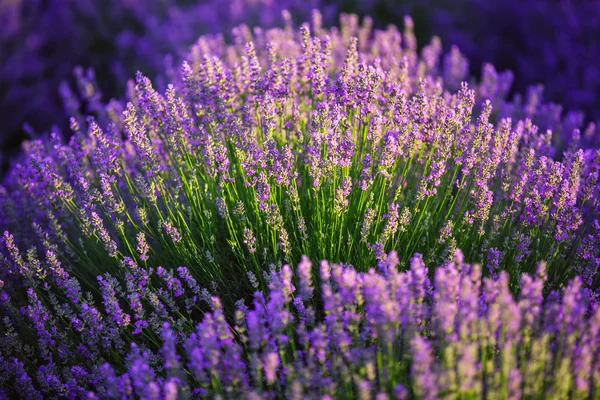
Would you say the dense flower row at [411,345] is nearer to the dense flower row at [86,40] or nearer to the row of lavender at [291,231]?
the row of lavender at [291,231]

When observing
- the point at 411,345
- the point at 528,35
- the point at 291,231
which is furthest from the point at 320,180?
the point at 528,35

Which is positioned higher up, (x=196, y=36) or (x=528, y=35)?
(x=196, y=36)

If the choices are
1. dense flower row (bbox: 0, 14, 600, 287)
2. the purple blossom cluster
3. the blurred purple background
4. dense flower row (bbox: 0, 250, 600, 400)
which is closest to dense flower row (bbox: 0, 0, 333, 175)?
the blurred purple background

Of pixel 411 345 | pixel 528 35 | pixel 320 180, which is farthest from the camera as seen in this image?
pixel 528 35

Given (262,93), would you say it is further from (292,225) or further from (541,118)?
(541,118)

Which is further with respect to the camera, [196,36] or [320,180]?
[196,36]

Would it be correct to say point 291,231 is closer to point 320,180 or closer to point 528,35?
point 320,180

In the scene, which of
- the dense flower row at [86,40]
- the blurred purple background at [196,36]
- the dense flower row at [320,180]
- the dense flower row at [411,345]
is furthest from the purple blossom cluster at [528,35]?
the dense flower row at [411,345]

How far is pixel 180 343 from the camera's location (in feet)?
7.64

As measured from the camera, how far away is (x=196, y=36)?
6.24 metres

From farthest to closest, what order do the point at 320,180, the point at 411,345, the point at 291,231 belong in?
1. the point at 291,231
2. the point at 320,180
3. the point at 411,345

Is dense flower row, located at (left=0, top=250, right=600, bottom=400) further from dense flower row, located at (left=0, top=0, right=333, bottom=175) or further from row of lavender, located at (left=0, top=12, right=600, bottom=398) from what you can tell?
dense flower row, located at (left=0, top=0, right=333, bottom=175)

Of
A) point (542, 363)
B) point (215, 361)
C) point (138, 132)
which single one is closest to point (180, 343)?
point (215, 361)

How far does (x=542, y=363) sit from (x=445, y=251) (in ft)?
2.56
